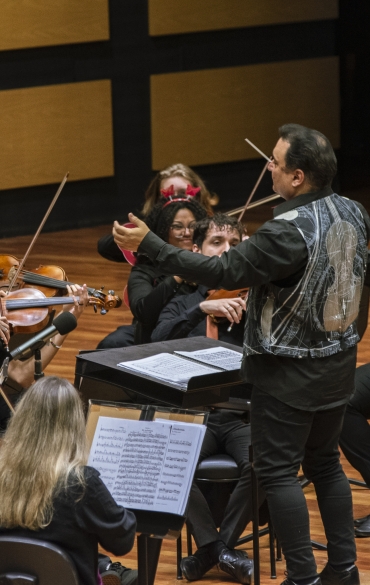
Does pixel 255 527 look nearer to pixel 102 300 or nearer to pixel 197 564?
pixel 197 564

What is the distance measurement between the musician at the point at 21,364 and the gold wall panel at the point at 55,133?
4.06 metres

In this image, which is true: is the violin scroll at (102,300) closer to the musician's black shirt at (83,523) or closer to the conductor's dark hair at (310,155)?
the conductor's dark hair at (310,155)

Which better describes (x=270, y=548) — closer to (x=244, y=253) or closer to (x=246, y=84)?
(x=244, y=253)

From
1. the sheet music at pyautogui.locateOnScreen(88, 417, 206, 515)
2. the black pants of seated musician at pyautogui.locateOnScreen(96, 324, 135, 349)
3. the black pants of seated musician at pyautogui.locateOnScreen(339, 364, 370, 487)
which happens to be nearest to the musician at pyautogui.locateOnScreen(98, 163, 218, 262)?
the black pants of seated musician at pyautogui.locateOnScreen(96, 324, 135, 349)

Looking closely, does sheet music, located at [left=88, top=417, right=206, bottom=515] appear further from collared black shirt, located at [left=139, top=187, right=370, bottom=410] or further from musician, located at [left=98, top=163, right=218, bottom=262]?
musician, located at [left=98, top=163, right=218, bottom=262]

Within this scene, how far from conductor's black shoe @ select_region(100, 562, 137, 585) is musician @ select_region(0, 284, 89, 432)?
2.42ft

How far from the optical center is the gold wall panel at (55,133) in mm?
7504

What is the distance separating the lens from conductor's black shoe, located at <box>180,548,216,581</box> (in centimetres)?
297

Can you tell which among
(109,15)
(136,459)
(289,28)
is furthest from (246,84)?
(136,459)

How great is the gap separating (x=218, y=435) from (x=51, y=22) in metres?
5.12

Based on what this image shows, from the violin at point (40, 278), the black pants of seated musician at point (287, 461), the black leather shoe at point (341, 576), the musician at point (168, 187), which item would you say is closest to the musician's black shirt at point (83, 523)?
the black pants of seated musician at point (287, 461)

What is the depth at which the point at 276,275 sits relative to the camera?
2.49 meters

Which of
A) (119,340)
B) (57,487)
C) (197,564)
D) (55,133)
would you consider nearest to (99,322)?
(119,340)

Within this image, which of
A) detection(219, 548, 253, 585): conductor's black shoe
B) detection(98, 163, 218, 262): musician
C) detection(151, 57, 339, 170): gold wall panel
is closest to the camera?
detection(219, 548, 253, 585): conductor's black shoe
